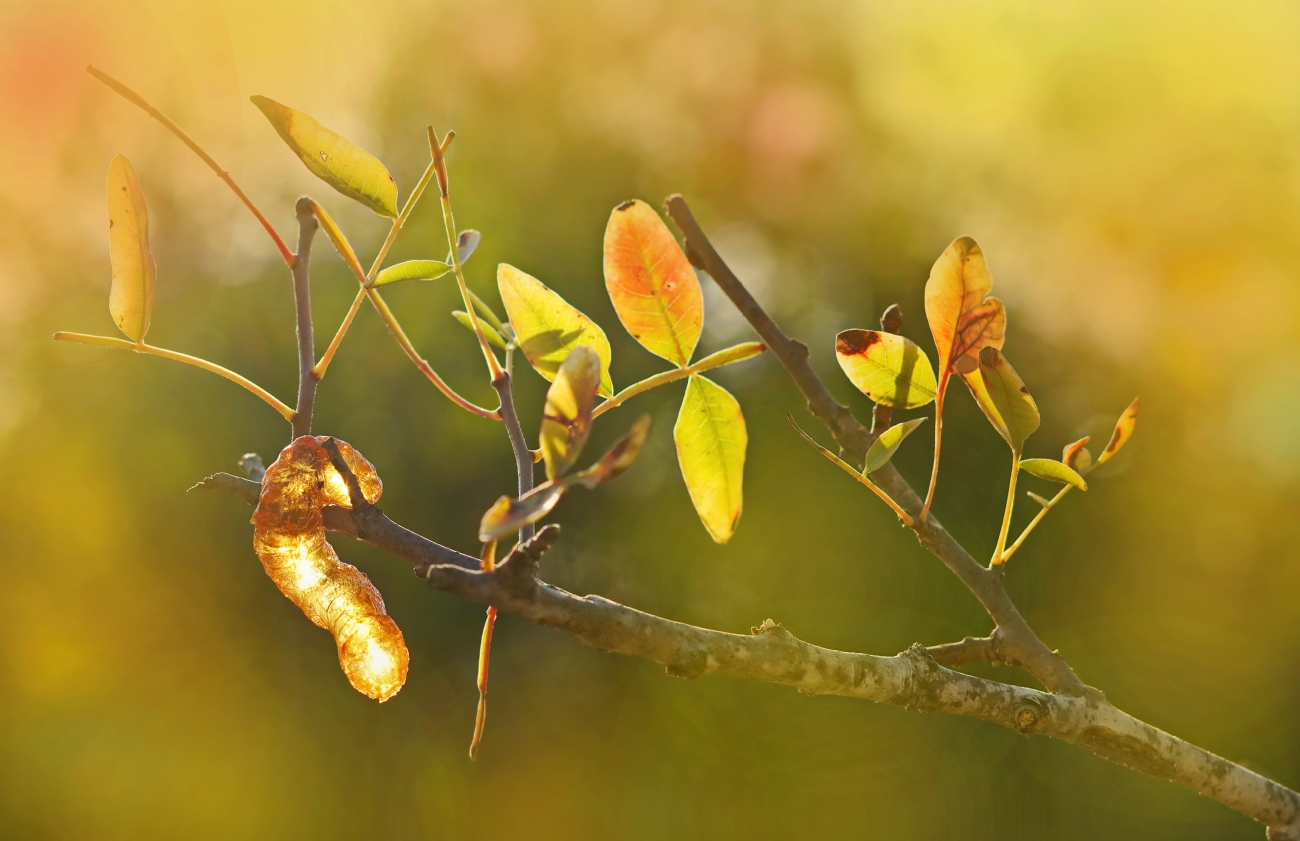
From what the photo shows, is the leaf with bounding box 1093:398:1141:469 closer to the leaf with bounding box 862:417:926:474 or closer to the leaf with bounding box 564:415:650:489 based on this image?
the leaf with bounding box 862:417:926:474

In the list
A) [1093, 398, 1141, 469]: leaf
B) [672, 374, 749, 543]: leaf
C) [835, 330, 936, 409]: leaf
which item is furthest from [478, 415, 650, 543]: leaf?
[1093, 398, 1141, 469]: leaf

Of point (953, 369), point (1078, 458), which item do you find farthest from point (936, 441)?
point (1078, 458)

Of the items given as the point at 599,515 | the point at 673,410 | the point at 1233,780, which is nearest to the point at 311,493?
the point at 1233,780

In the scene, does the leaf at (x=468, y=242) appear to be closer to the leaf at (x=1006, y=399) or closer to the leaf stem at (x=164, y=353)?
the leaf stem at (x=164, y=353)

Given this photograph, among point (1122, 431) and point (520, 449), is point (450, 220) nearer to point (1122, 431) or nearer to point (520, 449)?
point (520, 449)

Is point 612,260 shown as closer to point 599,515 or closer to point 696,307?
point 696,307

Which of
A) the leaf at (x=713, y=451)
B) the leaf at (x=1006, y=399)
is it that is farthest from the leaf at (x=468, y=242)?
the leaf at (x=1006, y=399)

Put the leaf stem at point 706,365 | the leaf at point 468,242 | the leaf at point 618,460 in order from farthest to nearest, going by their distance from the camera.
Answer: the leaf at point 468,242
the leaf stem at point 706,365
the leaf at point 618,460
